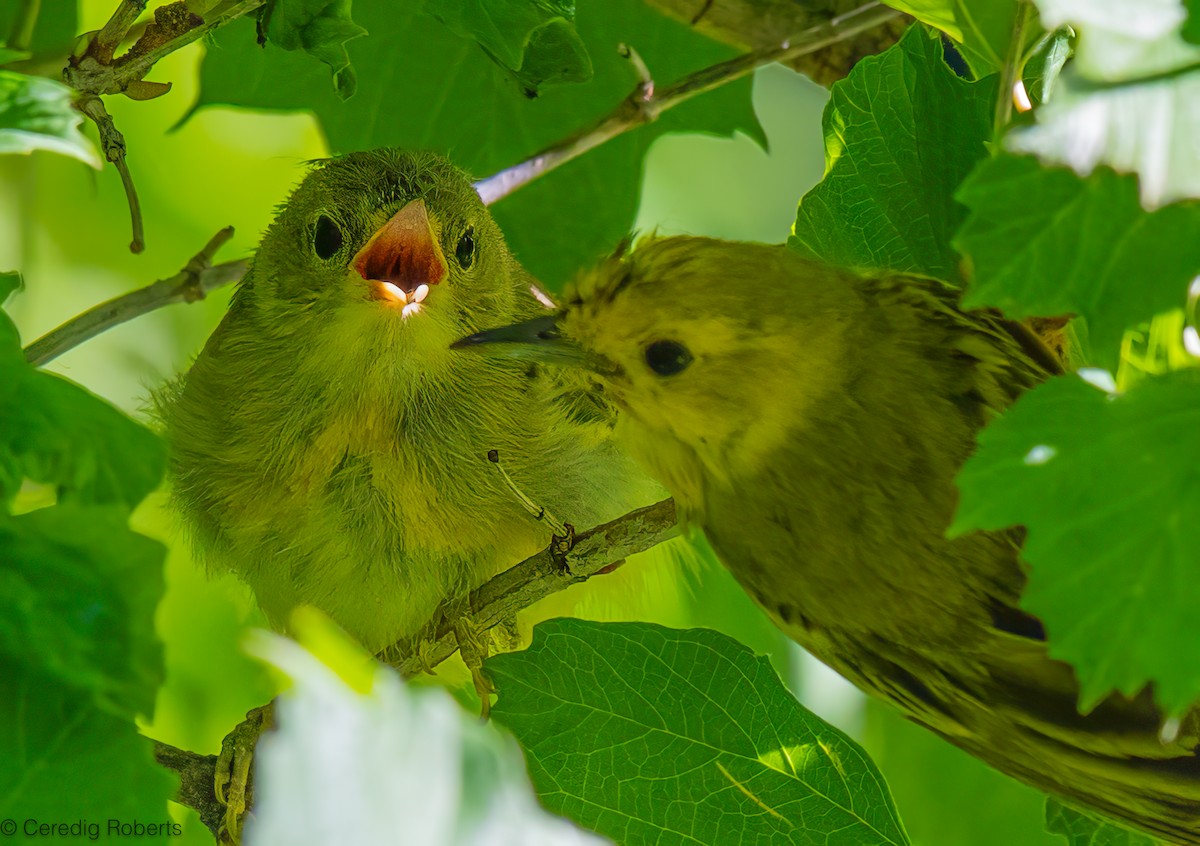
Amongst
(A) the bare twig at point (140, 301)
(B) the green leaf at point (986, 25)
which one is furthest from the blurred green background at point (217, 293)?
(B) the green leaf at point (986, 25)

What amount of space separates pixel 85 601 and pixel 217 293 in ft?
6.62

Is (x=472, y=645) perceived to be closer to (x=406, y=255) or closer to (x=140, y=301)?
(x=406, y=255)

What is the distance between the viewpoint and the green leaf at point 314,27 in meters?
1.41

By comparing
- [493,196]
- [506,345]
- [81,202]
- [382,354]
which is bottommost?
[506,345]

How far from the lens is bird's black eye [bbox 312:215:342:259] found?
243 centimetres

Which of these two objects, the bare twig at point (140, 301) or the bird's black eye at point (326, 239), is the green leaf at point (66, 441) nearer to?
the bare twig at point (140, 301)

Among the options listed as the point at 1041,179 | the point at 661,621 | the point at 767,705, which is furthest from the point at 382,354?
the point at 1041,179

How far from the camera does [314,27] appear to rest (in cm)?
142

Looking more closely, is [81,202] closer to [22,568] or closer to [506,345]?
[506,345]

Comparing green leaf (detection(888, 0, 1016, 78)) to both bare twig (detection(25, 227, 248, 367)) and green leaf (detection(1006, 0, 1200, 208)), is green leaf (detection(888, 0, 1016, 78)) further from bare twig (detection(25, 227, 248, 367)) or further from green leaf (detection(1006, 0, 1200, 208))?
bare twig (detection(25, 227, 248, 367))

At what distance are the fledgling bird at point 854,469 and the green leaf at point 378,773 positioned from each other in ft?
2.95

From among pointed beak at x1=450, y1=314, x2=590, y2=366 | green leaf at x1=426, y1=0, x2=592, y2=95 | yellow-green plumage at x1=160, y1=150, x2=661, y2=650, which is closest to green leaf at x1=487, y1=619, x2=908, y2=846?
pointed beak at x1=450, y1=314, x2=590, y2=366

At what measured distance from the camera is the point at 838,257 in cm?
187

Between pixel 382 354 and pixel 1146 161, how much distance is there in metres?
1.61
